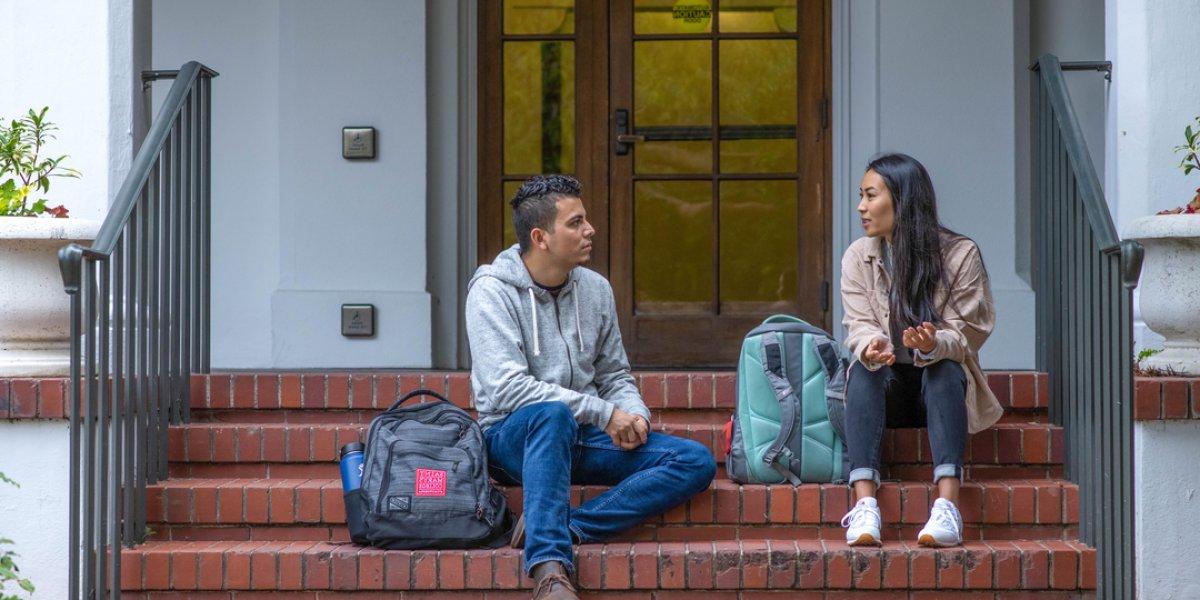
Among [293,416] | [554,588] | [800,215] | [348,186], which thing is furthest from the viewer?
[800,215]

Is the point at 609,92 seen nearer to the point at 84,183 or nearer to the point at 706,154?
the point at 706,154

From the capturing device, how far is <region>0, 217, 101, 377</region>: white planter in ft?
13.6

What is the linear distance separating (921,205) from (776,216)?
6.61 ft

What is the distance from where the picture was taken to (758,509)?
13.5 feet

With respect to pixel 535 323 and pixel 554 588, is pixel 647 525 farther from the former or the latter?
pixel 535 323

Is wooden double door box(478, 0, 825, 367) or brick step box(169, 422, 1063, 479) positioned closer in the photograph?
brick step box(169, 422, 1063, 479)

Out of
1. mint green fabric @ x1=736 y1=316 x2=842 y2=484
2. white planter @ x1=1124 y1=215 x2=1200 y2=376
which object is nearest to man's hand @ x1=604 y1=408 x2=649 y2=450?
mint green fabric @ x1=736 y1=316 x2=842 y2=484

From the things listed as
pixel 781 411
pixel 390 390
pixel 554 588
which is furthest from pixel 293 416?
pixel 781 411

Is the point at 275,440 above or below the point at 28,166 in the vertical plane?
below

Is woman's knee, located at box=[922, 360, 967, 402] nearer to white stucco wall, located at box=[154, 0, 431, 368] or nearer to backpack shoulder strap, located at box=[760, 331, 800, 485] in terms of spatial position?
backpack shoulder strap, located at box=[760, 331, 800, 485]

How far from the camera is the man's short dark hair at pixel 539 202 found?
412 cm

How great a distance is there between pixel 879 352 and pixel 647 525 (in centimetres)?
88

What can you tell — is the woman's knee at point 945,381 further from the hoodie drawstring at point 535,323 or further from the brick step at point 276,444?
the hoodie drawstring at point 535,323

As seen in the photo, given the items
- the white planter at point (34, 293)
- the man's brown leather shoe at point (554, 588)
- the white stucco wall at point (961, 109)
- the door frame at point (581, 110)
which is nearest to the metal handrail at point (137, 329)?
the white planter at point (34, 293)
